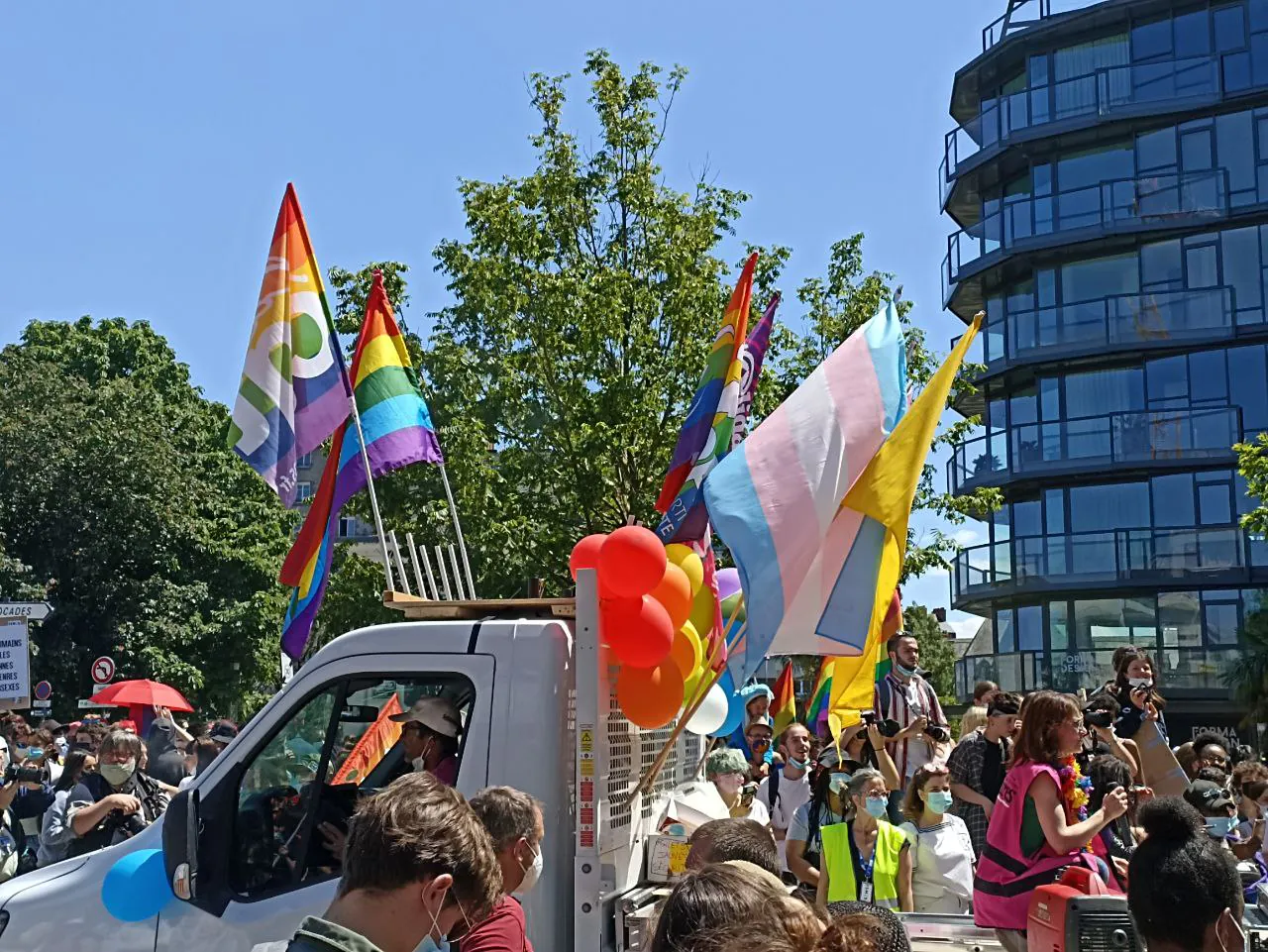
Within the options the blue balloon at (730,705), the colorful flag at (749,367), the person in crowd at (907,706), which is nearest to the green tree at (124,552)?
the person in crowd at (907,706)

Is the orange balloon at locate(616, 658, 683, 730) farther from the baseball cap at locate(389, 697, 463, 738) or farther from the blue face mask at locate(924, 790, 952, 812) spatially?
the blue face mask at locate(924, 790, 952, 812)

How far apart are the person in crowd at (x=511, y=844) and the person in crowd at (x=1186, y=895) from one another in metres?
1.62

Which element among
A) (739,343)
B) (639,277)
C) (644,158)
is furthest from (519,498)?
(739,343)

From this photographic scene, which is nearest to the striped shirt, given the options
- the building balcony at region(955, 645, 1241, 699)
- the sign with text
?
the sign with text

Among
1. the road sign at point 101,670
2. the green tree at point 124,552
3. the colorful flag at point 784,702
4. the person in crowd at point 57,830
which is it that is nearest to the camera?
the person in crowd at point 57,830

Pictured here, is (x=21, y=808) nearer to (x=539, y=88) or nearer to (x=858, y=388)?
(x=858, y=388)

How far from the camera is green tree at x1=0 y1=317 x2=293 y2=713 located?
38.8 meters

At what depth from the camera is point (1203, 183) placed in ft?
132

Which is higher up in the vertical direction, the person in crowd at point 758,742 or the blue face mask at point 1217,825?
the person in crowd at point 758,742

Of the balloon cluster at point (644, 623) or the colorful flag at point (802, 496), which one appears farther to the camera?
the colorful flag at point (802, 496)

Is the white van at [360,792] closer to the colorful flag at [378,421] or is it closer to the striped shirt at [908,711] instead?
the colorful flag at [378,421]

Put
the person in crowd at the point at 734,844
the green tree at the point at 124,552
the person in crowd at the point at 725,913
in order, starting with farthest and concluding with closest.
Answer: the green tree at the point at 124,552, the person in crowd at the point at 734,844, the person in crowd at the point at 725,913

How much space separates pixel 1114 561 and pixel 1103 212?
29.6 feet

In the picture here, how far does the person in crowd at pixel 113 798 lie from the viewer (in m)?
8.59
